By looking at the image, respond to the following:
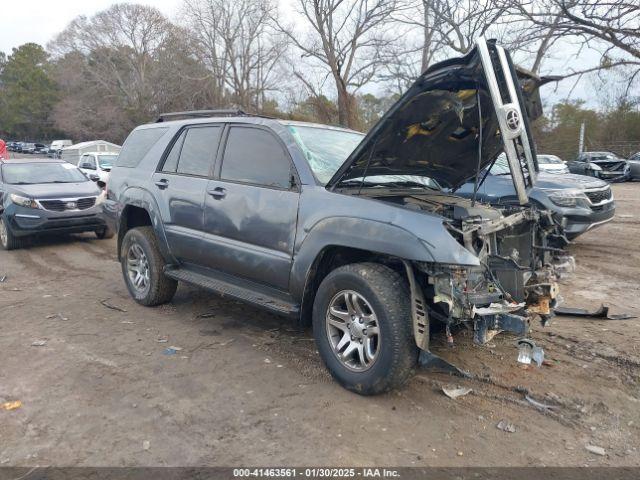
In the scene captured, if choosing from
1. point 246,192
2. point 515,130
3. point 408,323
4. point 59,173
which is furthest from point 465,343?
point 59,173

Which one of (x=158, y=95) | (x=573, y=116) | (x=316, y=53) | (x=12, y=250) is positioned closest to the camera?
(x=12, y=250)

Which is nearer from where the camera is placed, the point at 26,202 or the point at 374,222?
the point at 374,222

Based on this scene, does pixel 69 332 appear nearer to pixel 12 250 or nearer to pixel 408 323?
pixel 408 323

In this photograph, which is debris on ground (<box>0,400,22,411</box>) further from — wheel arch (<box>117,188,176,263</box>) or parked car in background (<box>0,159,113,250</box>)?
parked car in background (<box>0,159,113,250</box>)

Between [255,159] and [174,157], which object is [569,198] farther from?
[174,157]

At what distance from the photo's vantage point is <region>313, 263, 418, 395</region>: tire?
3.24 meters

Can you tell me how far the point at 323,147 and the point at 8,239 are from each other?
282 inches

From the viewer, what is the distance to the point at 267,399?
11.5 feet

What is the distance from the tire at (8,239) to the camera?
8.84m

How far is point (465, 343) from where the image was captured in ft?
14.3

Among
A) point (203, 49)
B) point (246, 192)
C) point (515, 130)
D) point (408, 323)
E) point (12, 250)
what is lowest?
point (12, 250)

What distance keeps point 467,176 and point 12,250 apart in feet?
26.5

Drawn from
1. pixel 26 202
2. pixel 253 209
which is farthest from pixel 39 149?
pixel 253 209

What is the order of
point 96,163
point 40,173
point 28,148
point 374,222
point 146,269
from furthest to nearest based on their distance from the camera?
point 28,148
point 96,163
point 40,173
point 146,269
point 374,222
